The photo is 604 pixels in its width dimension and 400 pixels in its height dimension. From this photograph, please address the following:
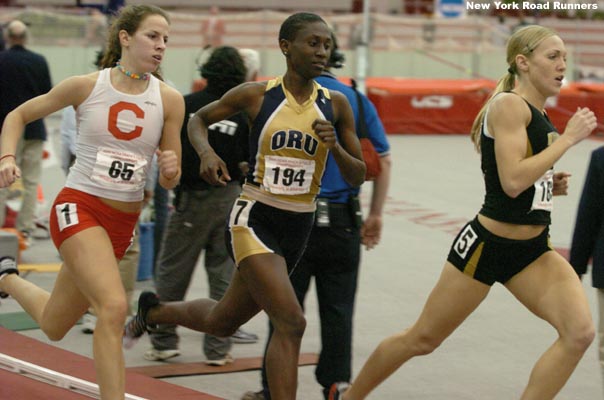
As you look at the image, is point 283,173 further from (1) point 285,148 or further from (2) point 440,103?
(2) point 440,103

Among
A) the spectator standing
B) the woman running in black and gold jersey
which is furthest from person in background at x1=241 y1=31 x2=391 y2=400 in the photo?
the spectator standing

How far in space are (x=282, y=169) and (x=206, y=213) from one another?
176 centimetres

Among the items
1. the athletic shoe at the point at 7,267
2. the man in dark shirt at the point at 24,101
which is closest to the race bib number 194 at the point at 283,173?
the athletic shoe at the point at 7,267

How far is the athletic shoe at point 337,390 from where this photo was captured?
18.7 ft

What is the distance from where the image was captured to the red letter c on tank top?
17.2ft

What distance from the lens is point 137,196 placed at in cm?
537

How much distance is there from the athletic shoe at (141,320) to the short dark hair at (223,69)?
1469mm

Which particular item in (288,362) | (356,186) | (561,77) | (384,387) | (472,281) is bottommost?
(384,387)

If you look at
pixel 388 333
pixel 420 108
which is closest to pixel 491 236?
pixel 388 333

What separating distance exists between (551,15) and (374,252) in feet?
87.3

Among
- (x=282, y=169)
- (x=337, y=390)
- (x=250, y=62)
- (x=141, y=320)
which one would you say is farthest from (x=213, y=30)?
(x=282, y=169)

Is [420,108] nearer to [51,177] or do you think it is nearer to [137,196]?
[51,177]

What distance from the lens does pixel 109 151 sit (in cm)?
524

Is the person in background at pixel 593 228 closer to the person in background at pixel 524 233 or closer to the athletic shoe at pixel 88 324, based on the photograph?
the person in background at pixel 524 233
